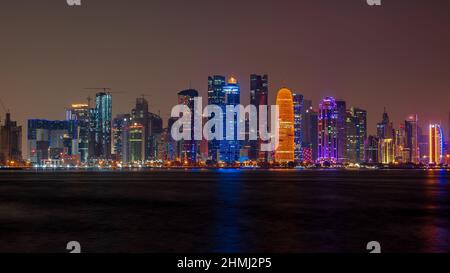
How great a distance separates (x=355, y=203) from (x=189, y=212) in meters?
19.4

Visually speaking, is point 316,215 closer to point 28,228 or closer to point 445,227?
point 445,227

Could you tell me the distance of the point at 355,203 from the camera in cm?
6025

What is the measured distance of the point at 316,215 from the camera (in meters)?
47.7

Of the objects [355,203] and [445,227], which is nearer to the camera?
[445,227]
